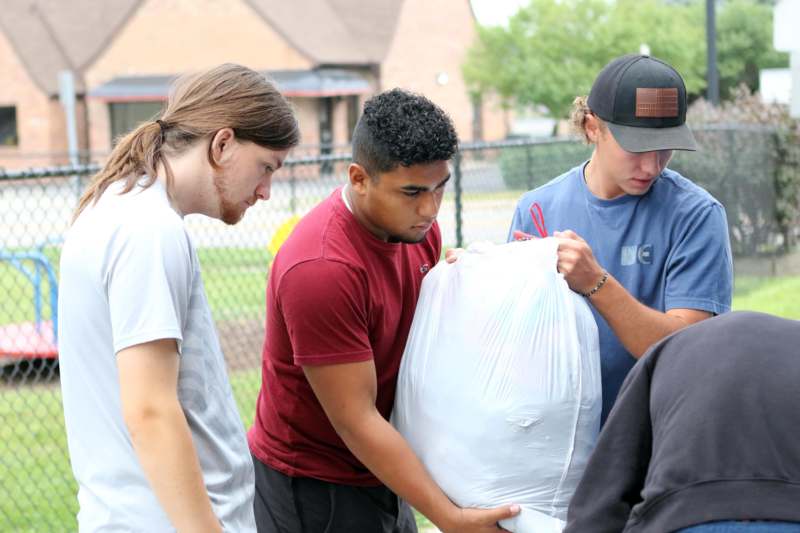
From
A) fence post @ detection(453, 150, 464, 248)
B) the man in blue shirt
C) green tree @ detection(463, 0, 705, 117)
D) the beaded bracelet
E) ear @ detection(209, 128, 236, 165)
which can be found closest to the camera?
ear @ detection(209, 128, 236, 165)

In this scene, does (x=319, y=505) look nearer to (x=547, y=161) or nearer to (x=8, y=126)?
(x=547, y=161)

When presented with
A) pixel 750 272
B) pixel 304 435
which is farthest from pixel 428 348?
pixel 750 272

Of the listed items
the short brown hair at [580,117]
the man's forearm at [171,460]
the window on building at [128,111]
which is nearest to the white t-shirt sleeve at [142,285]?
the man's forearm at [171,460]

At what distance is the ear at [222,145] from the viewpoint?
6.87 ft

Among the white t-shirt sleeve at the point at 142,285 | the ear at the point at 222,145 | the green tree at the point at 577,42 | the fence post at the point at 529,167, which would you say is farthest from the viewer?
the green tree at the point at 577,42

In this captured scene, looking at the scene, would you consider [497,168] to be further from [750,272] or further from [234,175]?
[234,175]

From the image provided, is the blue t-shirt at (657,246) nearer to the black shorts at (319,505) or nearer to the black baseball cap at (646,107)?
the black baseball cap at (646,107)

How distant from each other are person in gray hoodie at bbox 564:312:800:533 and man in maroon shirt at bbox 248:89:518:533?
645mm

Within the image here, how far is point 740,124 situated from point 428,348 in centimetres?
1028

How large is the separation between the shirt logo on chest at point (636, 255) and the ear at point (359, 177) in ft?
2.29

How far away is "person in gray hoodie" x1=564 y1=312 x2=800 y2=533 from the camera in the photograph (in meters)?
1.72

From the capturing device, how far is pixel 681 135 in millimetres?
2695

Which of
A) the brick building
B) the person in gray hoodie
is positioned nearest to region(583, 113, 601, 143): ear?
the person in gray hoodie

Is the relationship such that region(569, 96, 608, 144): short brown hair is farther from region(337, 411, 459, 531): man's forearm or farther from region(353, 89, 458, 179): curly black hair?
region(337, 411, 459, 531): man's forearm
